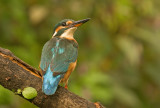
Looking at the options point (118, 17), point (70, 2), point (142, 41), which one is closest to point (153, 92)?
point (142, 41)

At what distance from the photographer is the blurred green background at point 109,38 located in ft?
18.8

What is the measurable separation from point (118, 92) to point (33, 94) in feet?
8.99

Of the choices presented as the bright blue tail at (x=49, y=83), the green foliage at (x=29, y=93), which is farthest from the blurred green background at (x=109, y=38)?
the green foliage at (x=29, y=93)

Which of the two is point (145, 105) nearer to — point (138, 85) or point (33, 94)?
point (138, 85)

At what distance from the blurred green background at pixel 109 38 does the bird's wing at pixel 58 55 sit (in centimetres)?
126

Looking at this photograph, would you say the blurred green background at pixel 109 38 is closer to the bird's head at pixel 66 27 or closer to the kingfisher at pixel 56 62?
the bird's head at pixel 66 27

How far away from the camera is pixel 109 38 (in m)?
6.02

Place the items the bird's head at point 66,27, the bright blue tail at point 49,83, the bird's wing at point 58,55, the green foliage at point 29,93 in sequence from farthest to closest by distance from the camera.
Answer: the bird's head at point 66,27
the bird's wing at point 58,55
the bright blue tail at point 49,83
the green foliage at point 29,93

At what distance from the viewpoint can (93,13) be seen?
5.95 metres

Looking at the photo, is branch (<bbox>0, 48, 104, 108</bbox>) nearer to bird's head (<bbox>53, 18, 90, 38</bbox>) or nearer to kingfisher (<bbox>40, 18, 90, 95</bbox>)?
kingfisher (<bbox>40, 18, 90, 95</bbox>)

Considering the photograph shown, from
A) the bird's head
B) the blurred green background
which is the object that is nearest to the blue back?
the bird's head

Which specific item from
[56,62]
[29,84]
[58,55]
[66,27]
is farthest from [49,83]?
[66,27]

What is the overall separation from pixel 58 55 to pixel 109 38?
2.19 meters

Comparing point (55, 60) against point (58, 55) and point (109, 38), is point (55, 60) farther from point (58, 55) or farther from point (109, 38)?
point (109, 38)
